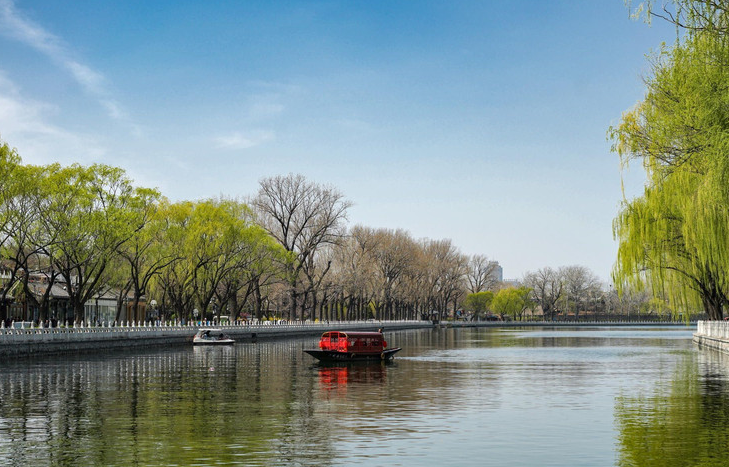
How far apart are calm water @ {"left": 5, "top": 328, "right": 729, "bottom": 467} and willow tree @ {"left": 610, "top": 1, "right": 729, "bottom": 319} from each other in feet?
21.7

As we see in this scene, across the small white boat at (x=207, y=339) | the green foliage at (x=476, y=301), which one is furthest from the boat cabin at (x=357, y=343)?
the green foliage at (x=476, y=301)

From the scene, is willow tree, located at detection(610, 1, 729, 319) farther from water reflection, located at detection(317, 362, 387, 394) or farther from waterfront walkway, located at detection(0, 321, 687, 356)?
waterfront walkway, located at detection(0, 321, 687, 356)

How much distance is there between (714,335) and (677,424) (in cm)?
4590

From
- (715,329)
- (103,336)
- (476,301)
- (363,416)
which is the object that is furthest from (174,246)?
(476,301)

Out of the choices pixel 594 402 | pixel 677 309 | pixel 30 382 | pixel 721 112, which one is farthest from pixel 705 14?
pixel 677 309

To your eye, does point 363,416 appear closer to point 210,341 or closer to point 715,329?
point 715,329

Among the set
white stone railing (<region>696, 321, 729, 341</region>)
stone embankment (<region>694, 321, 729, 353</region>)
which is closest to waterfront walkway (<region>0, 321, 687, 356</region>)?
stone embankment (<region>694, 321, 729, 353</region>)

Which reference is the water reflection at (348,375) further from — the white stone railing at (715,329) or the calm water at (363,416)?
the white stone railing at (715,329)

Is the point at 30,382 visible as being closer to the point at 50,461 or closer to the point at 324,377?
the point at 324,377

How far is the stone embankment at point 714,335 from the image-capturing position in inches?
2235

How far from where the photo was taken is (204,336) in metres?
72.4

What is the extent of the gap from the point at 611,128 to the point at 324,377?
17.3 meters

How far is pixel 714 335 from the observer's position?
63.2m

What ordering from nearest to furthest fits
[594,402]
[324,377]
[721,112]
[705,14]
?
[705,14]
[721,112]
[594,402]
[324,377]
